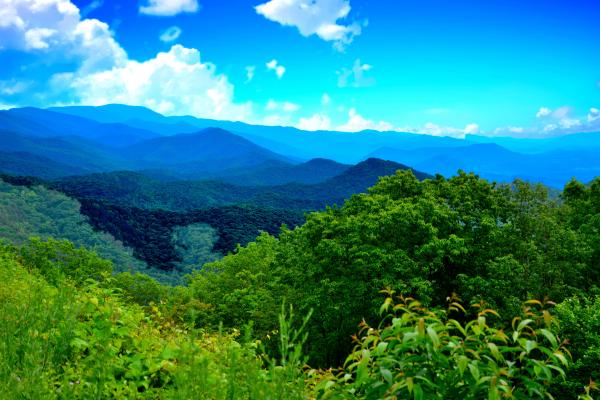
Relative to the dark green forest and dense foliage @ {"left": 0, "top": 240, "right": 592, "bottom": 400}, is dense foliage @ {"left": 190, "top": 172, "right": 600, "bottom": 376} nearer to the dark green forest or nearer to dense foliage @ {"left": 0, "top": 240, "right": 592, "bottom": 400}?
the dark green forest

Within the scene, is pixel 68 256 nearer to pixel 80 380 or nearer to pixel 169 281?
pixel 80 380

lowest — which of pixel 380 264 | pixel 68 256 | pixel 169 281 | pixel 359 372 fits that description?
pixel 169 281

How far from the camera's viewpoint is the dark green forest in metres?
3.55

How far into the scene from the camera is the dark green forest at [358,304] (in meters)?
A: 3.55

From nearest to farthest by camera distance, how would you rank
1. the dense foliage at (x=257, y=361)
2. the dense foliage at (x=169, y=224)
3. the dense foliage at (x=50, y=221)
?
the dense foliage at (x=257, y=361) → the dense foliage at (x=50, y=221) → the dense foliage at (x=169, y=224)

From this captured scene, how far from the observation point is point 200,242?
12544 cm

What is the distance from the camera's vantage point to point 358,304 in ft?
74.4

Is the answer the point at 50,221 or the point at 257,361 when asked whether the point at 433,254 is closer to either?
the point at 257,361

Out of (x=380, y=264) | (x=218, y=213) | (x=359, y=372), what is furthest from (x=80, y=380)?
(x=218, y=213)

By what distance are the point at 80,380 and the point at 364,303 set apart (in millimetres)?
19737

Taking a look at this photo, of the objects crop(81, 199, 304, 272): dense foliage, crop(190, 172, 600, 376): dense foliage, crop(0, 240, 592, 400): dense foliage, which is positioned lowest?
crop(81, 199, 304, 272): dense foliage

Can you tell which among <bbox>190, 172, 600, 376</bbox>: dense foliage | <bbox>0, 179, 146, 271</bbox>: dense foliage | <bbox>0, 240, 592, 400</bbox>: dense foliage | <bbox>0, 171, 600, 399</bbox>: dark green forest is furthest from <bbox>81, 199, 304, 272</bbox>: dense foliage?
<bbox>0, 240, 592, 400</bbox>: dense foliage

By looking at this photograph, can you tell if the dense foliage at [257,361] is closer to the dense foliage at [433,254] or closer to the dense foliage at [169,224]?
the dense foliage at [433,254]

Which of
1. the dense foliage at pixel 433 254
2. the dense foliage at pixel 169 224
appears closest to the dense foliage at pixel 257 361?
the dense foliage at pixel 433 254
